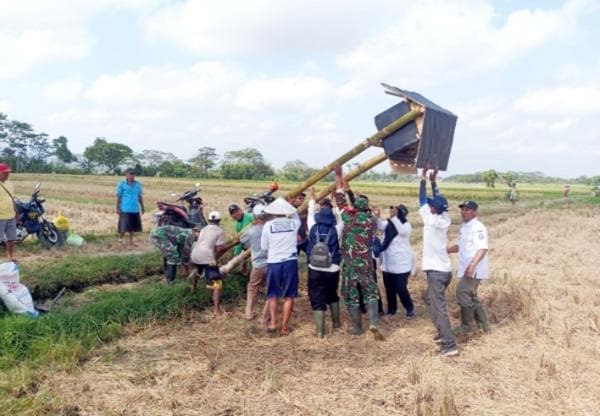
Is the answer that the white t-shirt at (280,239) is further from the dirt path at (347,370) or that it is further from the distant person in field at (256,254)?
the dirt path at (347,370)

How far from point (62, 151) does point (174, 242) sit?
77.9 m

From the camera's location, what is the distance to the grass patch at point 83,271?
7.51 metres

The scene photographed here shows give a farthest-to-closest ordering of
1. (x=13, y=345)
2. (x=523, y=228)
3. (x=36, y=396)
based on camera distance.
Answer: (x=523, y=228), (x=13, y=345), (x=36, y=396)

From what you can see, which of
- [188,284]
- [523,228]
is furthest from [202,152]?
[188,284]

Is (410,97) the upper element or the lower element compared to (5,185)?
upper

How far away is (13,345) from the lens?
4961mm

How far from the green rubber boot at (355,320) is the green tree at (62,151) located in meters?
78.4

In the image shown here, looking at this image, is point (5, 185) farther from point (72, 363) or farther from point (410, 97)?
point (410, 97)

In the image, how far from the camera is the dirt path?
13.4 feet

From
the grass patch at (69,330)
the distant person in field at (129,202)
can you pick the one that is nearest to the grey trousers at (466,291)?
the grass patch at (69,330)

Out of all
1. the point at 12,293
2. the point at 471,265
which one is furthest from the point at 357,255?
the point at 12,293

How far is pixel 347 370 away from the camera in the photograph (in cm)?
485

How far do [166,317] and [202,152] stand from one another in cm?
8728

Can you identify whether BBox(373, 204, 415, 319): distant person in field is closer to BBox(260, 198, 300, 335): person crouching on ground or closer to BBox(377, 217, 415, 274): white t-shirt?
BBox(377, 217, 415, 274): white t-shirt
